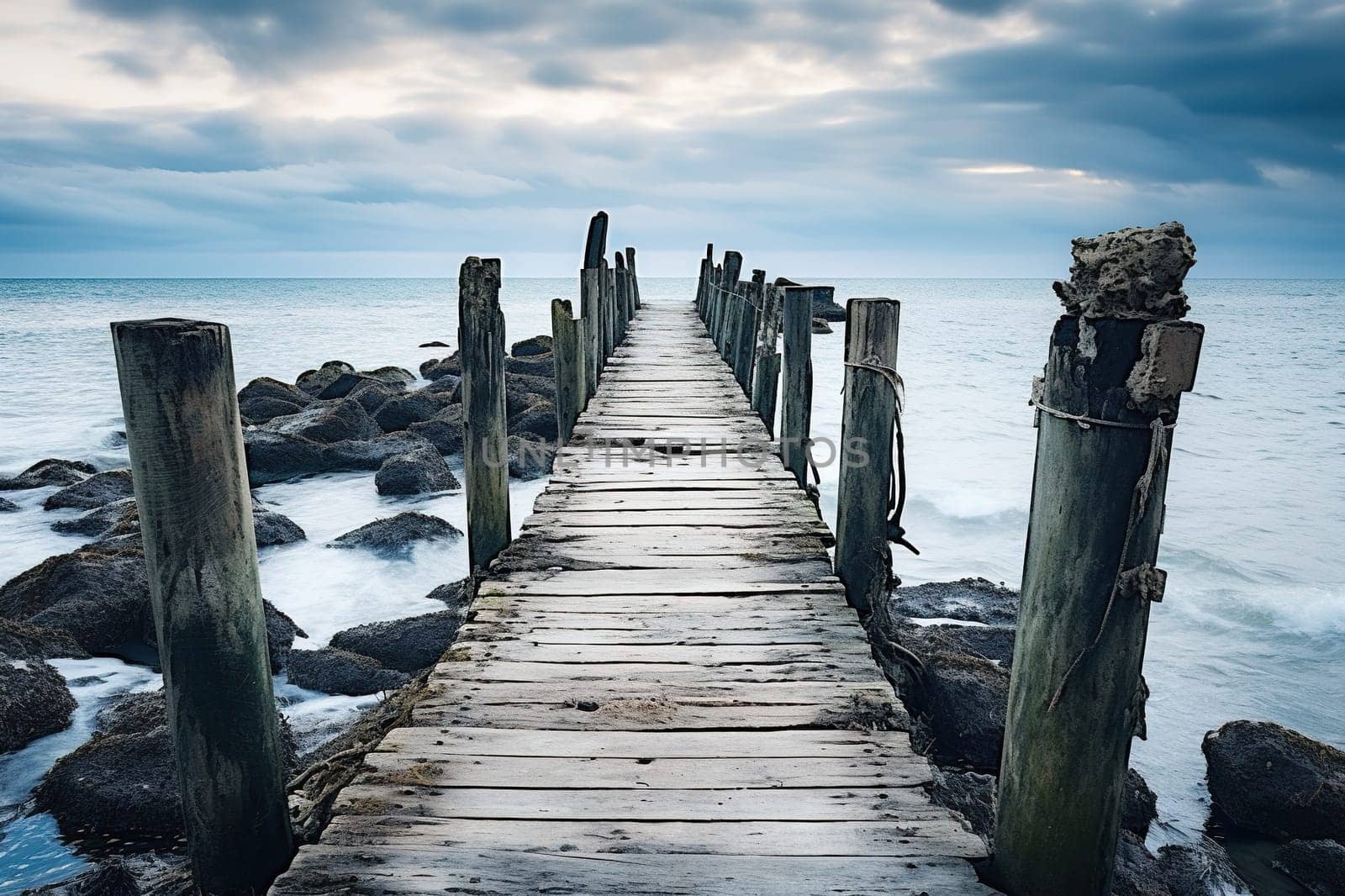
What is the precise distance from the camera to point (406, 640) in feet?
21.8

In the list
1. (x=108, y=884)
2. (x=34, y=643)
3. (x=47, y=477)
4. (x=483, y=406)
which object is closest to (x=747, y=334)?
(x=483, y=406)

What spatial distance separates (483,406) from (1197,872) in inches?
182

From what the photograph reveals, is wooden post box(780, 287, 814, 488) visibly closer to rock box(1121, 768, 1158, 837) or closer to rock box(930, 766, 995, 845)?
rock box(930, 766, 995, 845)

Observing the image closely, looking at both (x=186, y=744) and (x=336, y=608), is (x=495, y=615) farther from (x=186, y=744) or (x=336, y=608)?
(x=336, y=608)

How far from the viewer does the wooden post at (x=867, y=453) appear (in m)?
4.12

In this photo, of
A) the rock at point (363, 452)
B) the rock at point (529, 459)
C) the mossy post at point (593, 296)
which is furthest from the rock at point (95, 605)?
Result: the rock at point (363, 452)

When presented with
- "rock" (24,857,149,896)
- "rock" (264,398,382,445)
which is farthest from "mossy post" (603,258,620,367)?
"rock" (24,857,149,896)

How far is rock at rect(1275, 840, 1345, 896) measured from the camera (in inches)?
184

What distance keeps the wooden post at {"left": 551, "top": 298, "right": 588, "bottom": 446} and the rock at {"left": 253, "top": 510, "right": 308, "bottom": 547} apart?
4197mm

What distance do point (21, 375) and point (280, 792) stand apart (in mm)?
33141

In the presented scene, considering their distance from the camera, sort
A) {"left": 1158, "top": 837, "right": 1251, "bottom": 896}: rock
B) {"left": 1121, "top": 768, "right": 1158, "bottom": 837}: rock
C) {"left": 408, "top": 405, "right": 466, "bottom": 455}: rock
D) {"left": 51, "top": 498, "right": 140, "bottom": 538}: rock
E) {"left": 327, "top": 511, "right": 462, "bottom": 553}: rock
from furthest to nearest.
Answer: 1. {"left": 408, "top": 405, "right": 466, "bottom": 455}: rock
2. {"left": 51, "top": 498, "right": 140, "bottom": 538}: rock
3. {"left": 327, "top": 511, "right": 462, "bottom": 553}: rock
4. {"left": 1121, "top": 768, "right": 1158, "bottom": 837}: rock
5. {"left": 1158, "top": 837, "right": 1251, "bottom": 896}: rock

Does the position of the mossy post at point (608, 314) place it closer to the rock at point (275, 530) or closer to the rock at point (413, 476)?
the rock at point (413, 476)

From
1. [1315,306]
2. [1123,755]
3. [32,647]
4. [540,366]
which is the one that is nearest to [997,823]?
[1123,755]

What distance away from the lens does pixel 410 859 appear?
2320mm
